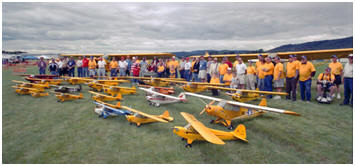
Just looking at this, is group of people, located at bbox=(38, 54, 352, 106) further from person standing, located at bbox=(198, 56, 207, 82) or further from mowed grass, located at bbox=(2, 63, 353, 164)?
mowed grass, located at bbox=(2, 63, 353, 164)

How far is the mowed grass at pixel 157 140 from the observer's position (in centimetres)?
347

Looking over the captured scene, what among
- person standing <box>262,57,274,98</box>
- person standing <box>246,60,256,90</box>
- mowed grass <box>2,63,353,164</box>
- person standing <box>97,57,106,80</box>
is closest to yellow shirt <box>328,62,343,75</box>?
mowed grass <box>2,63,353,164</box>

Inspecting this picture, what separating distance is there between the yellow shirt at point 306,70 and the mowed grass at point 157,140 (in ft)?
5.16

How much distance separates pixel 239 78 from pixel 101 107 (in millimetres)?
6536

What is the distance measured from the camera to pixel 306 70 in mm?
7277

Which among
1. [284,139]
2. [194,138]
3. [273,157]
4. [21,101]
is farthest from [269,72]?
[21,101]

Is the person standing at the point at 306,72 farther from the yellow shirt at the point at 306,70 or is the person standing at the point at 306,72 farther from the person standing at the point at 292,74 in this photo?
the person standing at the point at 292,74

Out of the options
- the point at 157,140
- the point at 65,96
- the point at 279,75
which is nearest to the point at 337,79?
the point at 279,75

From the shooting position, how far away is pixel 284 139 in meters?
4.24

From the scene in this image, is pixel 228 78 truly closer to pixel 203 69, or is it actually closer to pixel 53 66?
pixel 203 69

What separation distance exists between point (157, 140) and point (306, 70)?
23.5 ft

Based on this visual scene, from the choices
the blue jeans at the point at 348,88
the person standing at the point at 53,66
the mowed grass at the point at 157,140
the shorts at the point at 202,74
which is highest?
the person standing at the point at 53,66

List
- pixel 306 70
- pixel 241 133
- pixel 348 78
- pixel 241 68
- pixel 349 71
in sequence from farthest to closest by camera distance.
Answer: pixel 241 68 → pixel 306 70 → pixel 348 78 → pixel 349 71 → pixel 241 133

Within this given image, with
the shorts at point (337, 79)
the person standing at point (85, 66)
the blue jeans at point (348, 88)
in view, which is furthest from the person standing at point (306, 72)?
the person standing at point (85, 66)
